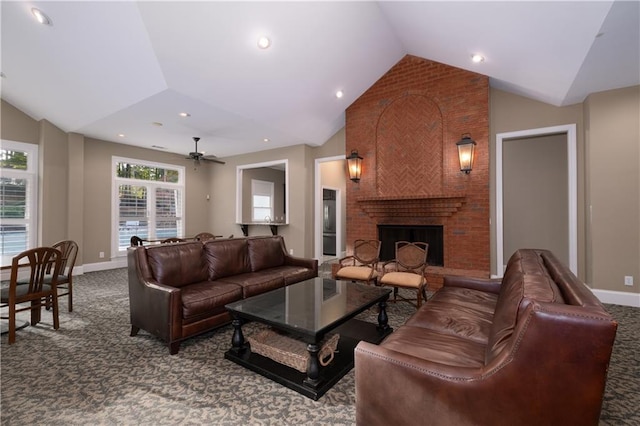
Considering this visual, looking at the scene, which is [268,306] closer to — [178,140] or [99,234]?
[178,140]

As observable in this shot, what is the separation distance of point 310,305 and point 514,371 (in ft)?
A: 5.34

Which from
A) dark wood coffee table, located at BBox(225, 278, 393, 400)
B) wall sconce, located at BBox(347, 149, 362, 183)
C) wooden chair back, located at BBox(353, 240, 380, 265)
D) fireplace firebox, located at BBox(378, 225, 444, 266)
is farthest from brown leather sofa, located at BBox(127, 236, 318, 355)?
wall sconce, located at BBox(347, 149, 362, 183)

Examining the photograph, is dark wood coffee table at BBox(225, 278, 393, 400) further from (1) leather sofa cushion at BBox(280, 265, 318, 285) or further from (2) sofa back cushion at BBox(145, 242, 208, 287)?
(2) sofa back cushion at BBox(145, 242, 208, 287)

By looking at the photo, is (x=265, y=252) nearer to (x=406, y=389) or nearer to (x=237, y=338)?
(x=237, y=338)

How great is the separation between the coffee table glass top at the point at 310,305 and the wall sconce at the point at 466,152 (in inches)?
105

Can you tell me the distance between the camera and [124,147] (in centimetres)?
666

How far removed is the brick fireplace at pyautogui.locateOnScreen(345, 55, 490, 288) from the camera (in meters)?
4.55

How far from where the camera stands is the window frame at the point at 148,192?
6496 millimetres

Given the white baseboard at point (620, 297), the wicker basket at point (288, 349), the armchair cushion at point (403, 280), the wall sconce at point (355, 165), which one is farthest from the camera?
the wall sconce at point (355, 165)

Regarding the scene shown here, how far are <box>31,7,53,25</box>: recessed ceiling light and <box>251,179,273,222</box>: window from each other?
5354 mm

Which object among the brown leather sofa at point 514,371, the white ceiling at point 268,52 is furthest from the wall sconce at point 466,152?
the brown leather sofa at point 514,371

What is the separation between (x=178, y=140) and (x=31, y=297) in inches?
167

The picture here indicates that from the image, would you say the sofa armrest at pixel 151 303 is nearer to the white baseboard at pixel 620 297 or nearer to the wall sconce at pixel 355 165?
the wall sconce at pixel 355 165

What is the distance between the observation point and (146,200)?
23.2 feet
